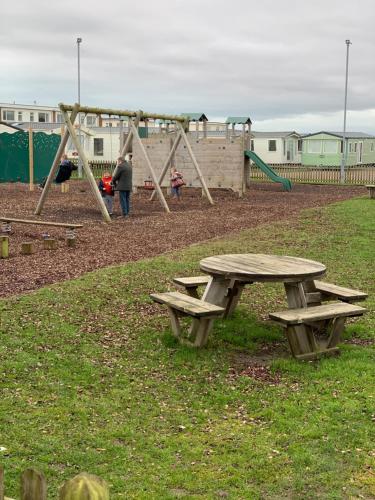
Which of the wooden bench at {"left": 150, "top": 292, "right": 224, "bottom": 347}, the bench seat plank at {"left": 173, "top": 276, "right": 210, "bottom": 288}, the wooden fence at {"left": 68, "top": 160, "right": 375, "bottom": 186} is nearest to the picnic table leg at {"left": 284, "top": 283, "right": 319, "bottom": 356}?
the wooden bench at {"left": 150, "top": 292, "right": 224, "bottom": 347}

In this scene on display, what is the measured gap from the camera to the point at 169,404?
17.2ft

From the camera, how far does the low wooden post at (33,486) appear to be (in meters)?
2.20

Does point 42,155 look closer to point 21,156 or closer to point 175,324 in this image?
point 21,156

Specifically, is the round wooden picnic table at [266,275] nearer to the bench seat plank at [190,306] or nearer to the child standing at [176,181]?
the bench seat plank at [190,306]

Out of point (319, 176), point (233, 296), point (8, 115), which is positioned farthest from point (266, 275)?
point (8, 115)

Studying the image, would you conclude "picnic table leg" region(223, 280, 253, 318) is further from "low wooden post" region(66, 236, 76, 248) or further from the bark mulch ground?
"low wooden post" region(66, 236, 76, 248)

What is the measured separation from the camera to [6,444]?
172 inches

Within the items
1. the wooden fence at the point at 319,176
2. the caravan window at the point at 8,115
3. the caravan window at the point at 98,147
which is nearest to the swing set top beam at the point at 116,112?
the wooden fence at the point at 319,176

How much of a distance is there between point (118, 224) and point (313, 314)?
34.6ft

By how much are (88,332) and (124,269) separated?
122 inches

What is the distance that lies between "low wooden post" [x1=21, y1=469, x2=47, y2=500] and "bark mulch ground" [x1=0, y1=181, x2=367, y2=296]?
6468 mm

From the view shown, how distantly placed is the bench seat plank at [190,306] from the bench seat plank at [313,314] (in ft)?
1.83

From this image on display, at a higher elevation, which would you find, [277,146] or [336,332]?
[277,146]

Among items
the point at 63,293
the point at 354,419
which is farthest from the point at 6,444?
the point at 63,293
